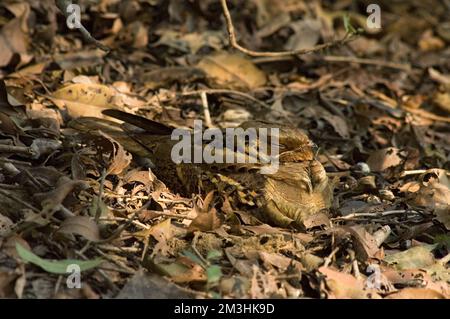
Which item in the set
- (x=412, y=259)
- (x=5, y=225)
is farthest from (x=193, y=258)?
(x=412, y=259)

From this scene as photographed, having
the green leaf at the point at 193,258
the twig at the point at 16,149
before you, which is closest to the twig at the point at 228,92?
the twig at the point at 16,149

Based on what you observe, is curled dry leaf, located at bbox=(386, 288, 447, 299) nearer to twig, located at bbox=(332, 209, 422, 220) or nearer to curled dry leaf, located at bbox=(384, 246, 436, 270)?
curled dry leaf, located at bbox=(384, 246, 436, 270)

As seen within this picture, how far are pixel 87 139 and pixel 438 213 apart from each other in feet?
4.85

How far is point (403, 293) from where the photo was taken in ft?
7.98

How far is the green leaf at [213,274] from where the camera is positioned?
2277 millimetres

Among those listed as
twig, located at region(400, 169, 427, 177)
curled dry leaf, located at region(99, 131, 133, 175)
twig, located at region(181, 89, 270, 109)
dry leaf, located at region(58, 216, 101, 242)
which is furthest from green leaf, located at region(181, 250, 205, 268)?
twig, located at region(181, 89, 270, 109)

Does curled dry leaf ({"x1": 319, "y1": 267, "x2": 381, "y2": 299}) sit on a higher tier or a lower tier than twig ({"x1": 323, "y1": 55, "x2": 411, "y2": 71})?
lower

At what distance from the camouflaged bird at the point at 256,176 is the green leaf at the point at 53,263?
736mm

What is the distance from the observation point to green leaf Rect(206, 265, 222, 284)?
228 cm

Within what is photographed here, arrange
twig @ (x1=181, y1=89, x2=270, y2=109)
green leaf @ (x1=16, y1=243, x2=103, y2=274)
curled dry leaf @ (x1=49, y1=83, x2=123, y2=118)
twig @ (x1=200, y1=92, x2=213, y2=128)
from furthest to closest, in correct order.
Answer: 1. twig @ (x1=181, y1=89, x2=270, y2=109)
2. twig @ (x1=200, y1=92, x2=213, y2=128)
3. curled dry leaf @ (x1=49, y1=83, x2=123, y2=118)
4. green leaf @ (x1=16, y1=243, x2=103, y2=274)

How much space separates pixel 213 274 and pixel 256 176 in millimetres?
634

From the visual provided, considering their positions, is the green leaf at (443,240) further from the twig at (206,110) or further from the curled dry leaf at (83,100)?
the curled dry leaf at (83,100)

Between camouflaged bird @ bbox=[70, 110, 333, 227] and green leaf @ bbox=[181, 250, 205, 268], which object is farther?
camouflaged bird @ bbox=[70, 110, 333, 227]

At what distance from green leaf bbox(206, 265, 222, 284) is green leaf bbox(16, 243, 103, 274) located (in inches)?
13.8
